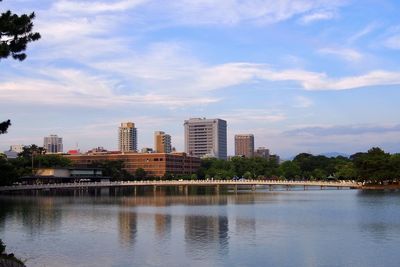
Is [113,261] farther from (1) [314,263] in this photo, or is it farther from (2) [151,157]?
(2) [151,157]

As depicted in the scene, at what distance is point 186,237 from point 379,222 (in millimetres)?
17778

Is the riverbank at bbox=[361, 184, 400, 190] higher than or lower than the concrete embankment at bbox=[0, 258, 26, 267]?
lower

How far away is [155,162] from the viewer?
17650cm

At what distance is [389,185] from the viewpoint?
368 feet

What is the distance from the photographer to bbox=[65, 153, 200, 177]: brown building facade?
175500 mm

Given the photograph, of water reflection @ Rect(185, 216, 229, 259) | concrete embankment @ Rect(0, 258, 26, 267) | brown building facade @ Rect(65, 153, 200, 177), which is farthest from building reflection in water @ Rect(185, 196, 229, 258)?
brown building facade @ Rect(65, 153, 200, 177)

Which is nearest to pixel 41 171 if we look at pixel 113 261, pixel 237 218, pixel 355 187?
pixel 355 187

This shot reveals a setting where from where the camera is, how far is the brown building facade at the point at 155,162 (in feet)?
576

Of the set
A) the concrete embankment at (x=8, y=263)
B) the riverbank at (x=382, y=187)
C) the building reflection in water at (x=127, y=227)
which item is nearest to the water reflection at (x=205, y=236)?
the building reflection in water at (x=127, y=227)

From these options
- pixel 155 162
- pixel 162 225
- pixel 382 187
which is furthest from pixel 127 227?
pixel 155 162

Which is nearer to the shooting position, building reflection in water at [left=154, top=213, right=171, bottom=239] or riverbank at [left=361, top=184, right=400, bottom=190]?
building reflection in water at [left=154, top=213, right=171, bottom=239]

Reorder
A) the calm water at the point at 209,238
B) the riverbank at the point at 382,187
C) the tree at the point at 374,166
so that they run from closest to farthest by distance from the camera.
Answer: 1. the calm water at the point at 209,238
2. the tree at the point at 374,166
3. the riverbank at the point at 382,187

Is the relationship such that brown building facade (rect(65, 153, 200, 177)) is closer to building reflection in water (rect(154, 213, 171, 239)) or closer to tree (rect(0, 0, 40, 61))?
building reflection in water (rect(154, 213, 171, 239))

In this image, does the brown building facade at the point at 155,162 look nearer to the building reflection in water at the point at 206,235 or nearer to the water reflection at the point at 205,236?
the building reflection in water at the point at 206,235
